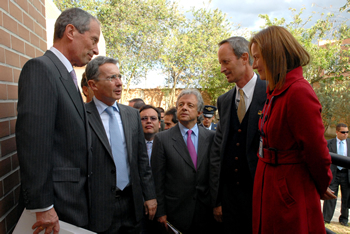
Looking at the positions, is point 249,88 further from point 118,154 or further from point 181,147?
point 118,154

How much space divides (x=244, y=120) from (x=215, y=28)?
22344 millimetres

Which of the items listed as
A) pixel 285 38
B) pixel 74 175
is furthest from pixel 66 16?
pixel 285 38

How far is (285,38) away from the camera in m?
1.73

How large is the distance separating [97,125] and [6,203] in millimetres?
862

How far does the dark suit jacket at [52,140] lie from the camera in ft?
4.85

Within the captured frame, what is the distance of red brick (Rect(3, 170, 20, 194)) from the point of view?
1781 millimetres

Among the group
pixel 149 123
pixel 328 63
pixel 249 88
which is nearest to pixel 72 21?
pixel 249 88

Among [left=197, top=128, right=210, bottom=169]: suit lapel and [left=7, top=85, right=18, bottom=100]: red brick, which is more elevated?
[left=7, top=85, right=18, bottom=100]: red brick

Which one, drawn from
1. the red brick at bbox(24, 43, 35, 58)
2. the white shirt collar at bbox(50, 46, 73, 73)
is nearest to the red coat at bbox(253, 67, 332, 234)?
Result: the white shirt collar at bbox(50, 46, 73, 73)

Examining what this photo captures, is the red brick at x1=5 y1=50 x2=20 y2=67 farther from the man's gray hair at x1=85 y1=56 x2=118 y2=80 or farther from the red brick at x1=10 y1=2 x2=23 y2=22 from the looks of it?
the man's gray hair at x1=85 y1=56 x2=118 y2=80

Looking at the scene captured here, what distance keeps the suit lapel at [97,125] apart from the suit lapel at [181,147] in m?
0.85

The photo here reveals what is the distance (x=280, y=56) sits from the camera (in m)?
1.72

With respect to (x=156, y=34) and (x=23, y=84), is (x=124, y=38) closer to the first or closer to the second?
(x=156, y=34)

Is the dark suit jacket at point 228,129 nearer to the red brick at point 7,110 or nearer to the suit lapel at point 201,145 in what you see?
the suit lapel at point 201,145
